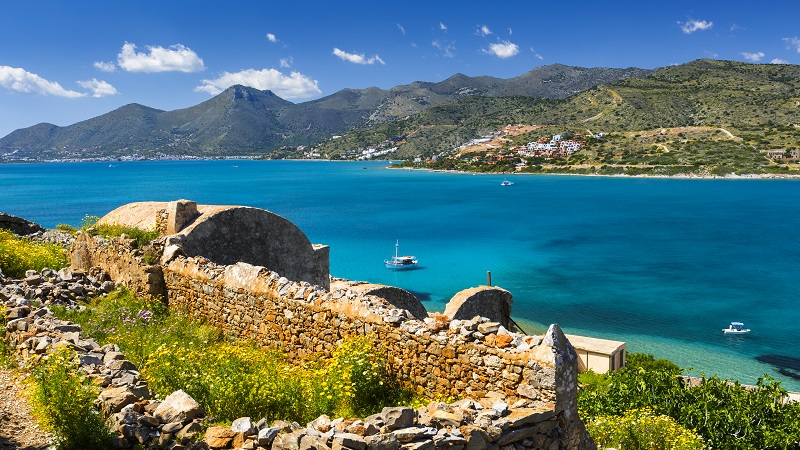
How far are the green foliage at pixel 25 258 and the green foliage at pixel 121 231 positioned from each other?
4.37 feet

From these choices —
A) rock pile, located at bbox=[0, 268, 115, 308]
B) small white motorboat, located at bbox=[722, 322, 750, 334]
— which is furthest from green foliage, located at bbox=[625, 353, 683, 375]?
rock pile, located at bbox=[0, 268, 115, 308]

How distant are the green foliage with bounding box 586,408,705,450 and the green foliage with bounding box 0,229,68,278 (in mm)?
13155

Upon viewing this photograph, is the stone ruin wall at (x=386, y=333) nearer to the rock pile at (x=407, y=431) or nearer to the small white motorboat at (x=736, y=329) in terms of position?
the rock pile at (x=407, y=431)

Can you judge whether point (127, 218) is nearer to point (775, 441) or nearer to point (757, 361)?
point (775, 441)

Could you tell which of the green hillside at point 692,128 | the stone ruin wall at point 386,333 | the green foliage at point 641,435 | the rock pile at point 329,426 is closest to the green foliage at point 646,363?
the green foliage at point 641,435

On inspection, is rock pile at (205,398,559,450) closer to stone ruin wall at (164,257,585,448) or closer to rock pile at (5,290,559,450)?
rock pile at (5,290,559,450)

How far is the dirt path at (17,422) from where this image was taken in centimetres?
519

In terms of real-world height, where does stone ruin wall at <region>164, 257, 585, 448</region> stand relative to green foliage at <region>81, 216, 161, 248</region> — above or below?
below

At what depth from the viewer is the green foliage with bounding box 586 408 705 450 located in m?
9.68

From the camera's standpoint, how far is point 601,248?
2571 inches

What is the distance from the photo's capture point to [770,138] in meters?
142

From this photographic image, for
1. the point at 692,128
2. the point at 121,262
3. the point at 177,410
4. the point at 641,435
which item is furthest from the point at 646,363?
the point at 692,128

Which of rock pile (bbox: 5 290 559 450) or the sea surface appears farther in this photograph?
the sea surface

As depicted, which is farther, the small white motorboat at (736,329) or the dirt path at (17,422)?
the small white motorboat at (736,329)
